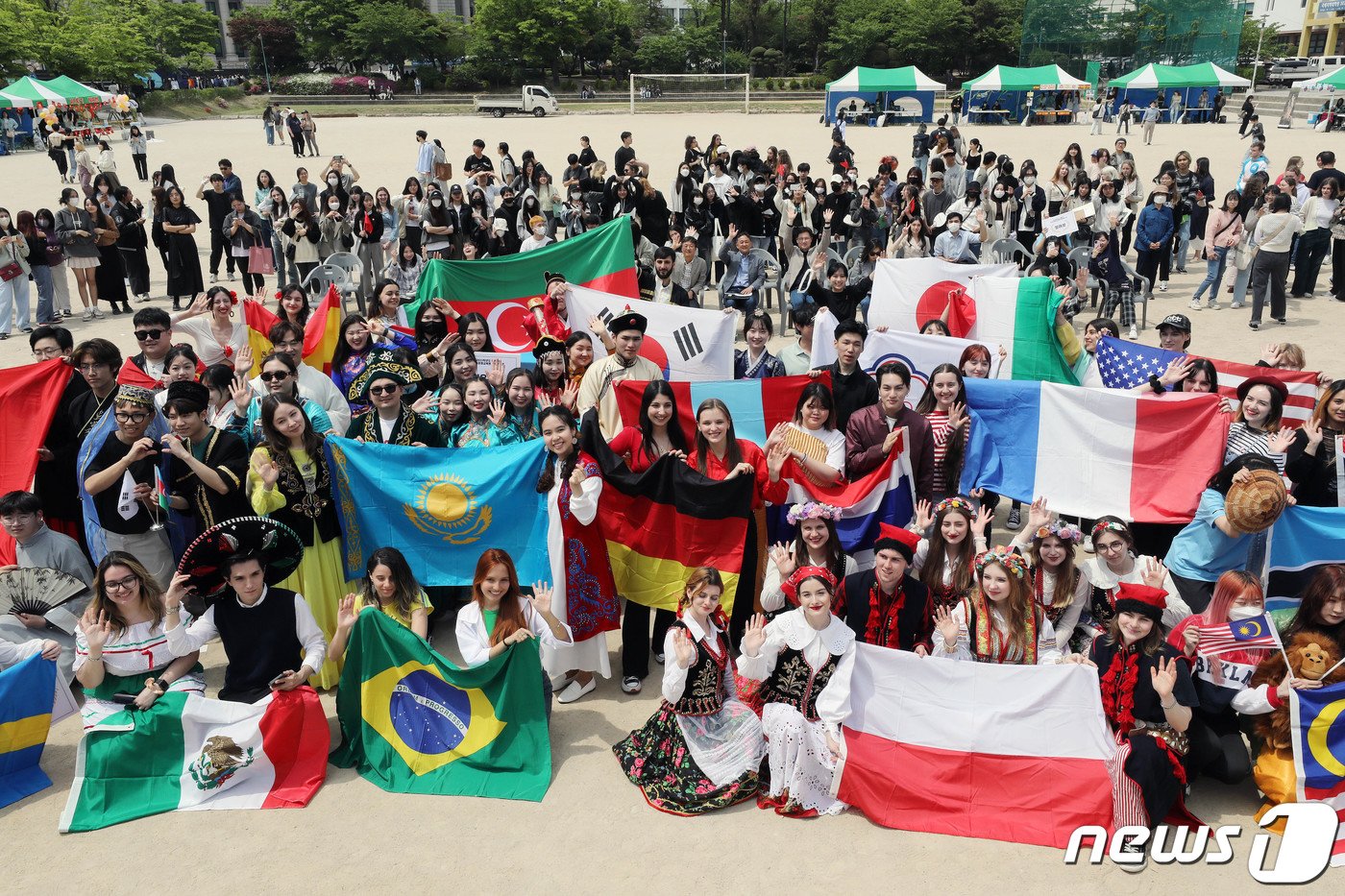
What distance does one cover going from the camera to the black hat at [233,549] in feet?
17.2

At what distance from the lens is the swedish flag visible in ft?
17.3

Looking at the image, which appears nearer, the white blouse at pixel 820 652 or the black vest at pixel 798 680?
the white blouse at pixel 820 652

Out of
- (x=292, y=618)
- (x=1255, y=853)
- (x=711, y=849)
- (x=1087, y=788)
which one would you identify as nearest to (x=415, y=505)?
(x=292, y=618)

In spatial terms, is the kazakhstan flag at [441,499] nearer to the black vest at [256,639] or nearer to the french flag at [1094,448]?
the black vest at [256,639]

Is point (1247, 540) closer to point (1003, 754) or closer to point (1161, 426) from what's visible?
point (1161, 426)

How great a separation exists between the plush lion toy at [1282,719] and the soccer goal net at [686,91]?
5951 cm

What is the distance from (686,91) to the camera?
64.1 metres

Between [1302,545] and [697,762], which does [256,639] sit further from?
[1302,545]

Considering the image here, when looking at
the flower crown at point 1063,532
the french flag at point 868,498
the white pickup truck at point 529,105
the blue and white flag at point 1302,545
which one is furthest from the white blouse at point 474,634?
the white pickup truck at point 529,105

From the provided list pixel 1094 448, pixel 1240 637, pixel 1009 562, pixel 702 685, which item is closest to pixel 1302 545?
pixel 1240 637

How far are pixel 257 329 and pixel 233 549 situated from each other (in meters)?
4.88

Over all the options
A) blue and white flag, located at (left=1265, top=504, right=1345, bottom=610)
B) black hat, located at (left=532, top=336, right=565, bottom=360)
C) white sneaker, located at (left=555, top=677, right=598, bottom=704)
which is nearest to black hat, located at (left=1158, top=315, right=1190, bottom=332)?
blue and white flag, located at (left=1265, top=504, right=1345, bottom=610)

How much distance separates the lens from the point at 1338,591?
4980 millimetres

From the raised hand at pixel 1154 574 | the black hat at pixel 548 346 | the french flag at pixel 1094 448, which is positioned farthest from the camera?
the black hat at pixel 548 346
